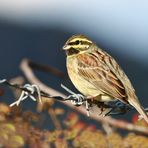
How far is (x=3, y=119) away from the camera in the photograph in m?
7.35

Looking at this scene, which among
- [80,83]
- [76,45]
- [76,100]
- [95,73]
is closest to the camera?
[76,100]

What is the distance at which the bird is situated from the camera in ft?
26.2

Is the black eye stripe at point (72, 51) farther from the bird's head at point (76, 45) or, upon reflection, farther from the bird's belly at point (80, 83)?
the bird's belly at point (80, 83)

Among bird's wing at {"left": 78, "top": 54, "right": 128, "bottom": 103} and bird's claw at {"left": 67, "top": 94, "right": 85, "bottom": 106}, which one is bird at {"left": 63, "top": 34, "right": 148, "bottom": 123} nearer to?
bird's wing at {"left": 78, "top": 54, "right": 128, "bottom": 103}

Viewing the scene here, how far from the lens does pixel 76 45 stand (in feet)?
27.6

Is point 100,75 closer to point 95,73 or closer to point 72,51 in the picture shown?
point 95,73

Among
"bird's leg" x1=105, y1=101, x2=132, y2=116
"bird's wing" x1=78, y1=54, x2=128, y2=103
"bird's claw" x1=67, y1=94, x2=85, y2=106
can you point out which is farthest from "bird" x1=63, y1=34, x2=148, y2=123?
"bird's claw" x1=67, y1=94, x2=85, y2=106

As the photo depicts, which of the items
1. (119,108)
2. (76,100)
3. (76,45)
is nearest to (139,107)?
(119,108)

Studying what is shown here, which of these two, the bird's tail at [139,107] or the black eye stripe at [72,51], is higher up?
the black eye stripe at [72,51]

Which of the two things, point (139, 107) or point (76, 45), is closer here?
point (139, 107)

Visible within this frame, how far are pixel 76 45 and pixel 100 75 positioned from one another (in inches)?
15.0

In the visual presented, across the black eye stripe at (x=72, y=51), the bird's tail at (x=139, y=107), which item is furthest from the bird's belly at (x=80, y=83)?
the bird's tail at (x=139, y=107)

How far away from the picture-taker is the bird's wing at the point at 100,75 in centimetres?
796

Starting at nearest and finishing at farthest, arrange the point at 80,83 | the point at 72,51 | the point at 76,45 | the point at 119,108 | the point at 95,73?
the point at 119,108 → the point at 80,83 → the point at 95,73 → the point at 76,45 → the point at 72,51
